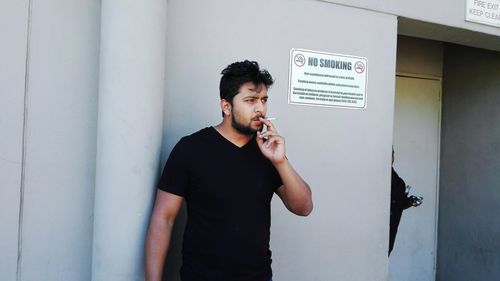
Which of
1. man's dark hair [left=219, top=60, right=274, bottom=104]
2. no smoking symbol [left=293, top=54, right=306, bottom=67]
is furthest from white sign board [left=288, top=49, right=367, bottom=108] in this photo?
man's dark hair [left=219, top=60, right=274, bottom=104]

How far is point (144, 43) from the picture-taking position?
2.57 metres

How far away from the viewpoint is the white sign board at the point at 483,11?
157 inches

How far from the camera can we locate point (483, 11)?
408cm

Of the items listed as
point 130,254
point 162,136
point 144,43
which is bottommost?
point 130,254

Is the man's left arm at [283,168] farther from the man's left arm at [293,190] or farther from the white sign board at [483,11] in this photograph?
the white sign board at [483,11]

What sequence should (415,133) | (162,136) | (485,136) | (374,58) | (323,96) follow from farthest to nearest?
(415,133) < (485,136) < (374,58) < (323,96) < (162,136)

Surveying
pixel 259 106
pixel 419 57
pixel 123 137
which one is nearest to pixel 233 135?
pixel 259 106

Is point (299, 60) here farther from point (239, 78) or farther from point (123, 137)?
point (123, 137)

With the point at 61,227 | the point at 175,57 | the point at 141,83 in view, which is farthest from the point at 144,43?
the point at 61,227

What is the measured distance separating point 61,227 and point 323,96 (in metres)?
1.90

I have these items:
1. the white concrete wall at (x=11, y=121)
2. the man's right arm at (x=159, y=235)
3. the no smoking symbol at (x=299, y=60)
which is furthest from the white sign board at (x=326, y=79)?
the white concrete wall at (x=11, y=121)

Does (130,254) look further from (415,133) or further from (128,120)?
(415,133)

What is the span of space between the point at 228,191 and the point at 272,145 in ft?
1.08

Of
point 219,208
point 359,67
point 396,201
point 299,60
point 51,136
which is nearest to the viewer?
point 219,208
